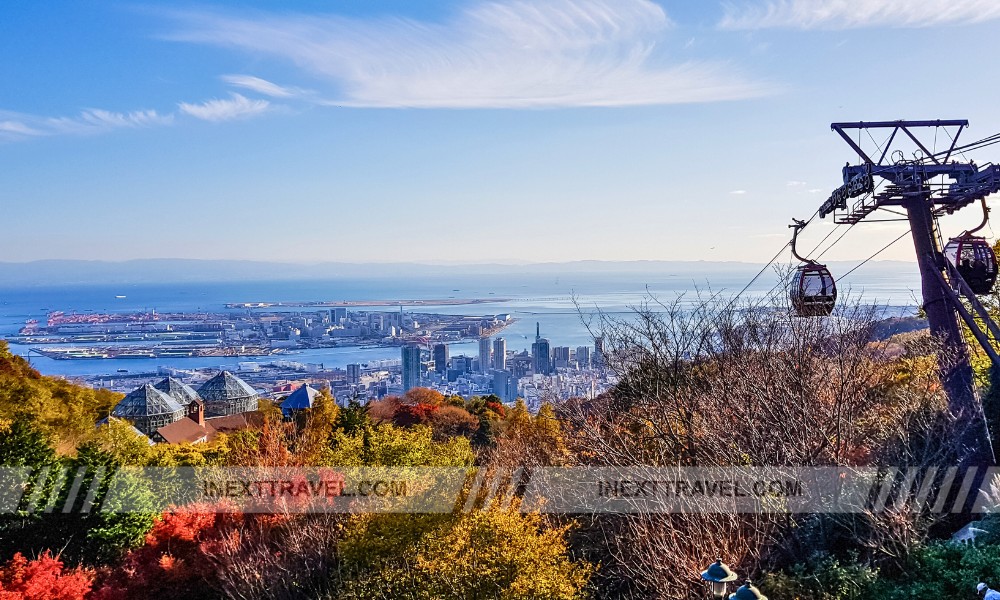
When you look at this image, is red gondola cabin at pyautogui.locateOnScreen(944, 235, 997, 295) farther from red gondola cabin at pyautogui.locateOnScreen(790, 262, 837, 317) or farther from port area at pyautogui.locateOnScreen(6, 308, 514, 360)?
port area at pyautogui.locateOnScreen(6, 308, 514, 360)

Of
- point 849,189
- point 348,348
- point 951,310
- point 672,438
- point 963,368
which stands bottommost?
point 348,348

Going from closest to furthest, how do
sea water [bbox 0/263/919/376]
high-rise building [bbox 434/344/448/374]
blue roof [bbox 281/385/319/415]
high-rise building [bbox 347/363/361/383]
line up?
sea water [bbox 0/263/919/376]
blue roof [bbox 281/385/319/415]
high-rise building [bbox 347/363/361/383]
high-rise building [bbox 434/344/448/374]

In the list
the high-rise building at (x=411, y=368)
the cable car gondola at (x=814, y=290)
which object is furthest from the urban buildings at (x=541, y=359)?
the cable car gondola at (x=814, y=290)

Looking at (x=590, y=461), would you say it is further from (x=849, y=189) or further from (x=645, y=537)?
(x=849, y=189)

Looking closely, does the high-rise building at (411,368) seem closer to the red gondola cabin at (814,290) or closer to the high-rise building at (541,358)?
the high-rise building at (541,358)

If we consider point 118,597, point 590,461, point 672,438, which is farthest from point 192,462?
point 672,438

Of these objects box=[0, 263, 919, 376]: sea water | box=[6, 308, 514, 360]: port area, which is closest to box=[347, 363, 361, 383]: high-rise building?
box=[0, 263, 919, 376]: sea water
